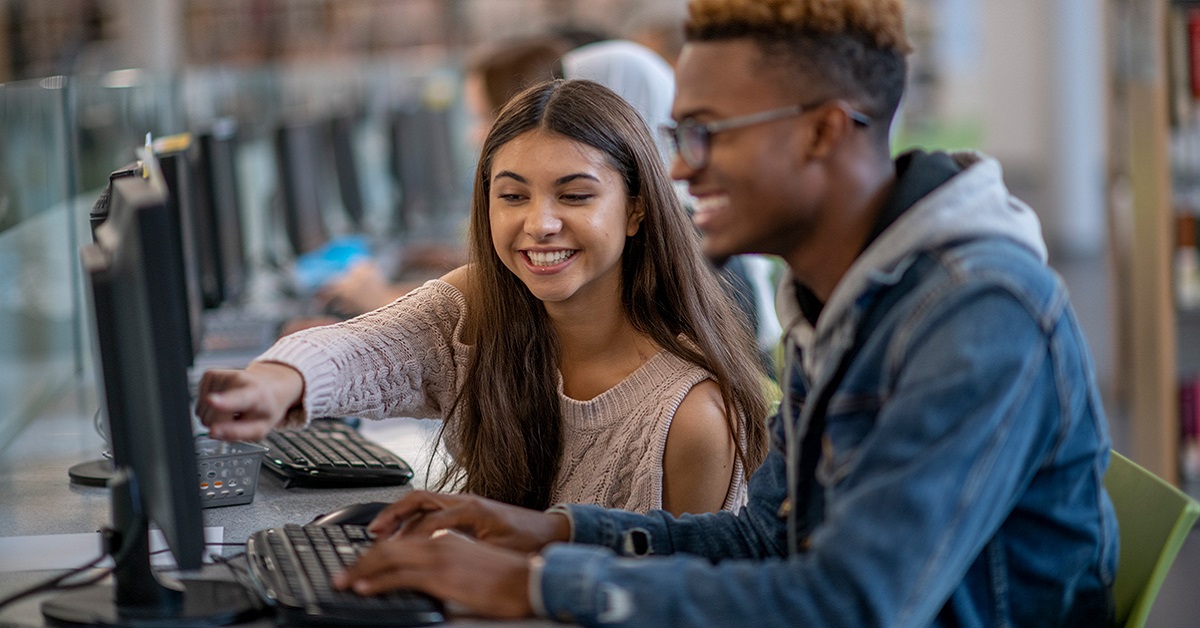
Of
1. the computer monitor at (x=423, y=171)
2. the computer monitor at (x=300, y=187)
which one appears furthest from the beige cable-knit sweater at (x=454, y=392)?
the computer monitor at (x=423, y=171)

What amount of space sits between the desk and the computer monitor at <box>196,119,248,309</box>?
1.42 ft

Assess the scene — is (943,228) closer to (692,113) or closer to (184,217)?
(692,113)

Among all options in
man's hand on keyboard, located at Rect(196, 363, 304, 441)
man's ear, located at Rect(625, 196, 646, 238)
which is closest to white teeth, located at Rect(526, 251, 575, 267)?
man's ear, located at Rect(625, 196, 646, 238)

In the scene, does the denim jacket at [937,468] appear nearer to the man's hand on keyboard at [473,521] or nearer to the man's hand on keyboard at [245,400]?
the man's hand on keyboard at [473,521]

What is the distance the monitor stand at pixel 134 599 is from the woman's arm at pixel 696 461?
60 cm

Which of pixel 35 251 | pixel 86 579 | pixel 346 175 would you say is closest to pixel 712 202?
pixel 86 579

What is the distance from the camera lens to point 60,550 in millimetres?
1638

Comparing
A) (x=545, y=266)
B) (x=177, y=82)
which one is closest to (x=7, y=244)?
(x=545, y=266)

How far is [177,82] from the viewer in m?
4.35

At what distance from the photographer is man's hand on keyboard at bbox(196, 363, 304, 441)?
147 centimetres

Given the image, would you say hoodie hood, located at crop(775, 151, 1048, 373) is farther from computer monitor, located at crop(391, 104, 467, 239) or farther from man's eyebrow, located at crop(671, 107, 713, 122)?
computer monitor, located at crop(391, 104, 467, 239)

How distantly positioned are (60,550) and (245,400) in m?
0.35

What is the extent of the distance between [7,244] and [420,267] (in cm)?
178

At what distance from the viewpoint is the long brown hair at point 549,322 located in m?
1.83
